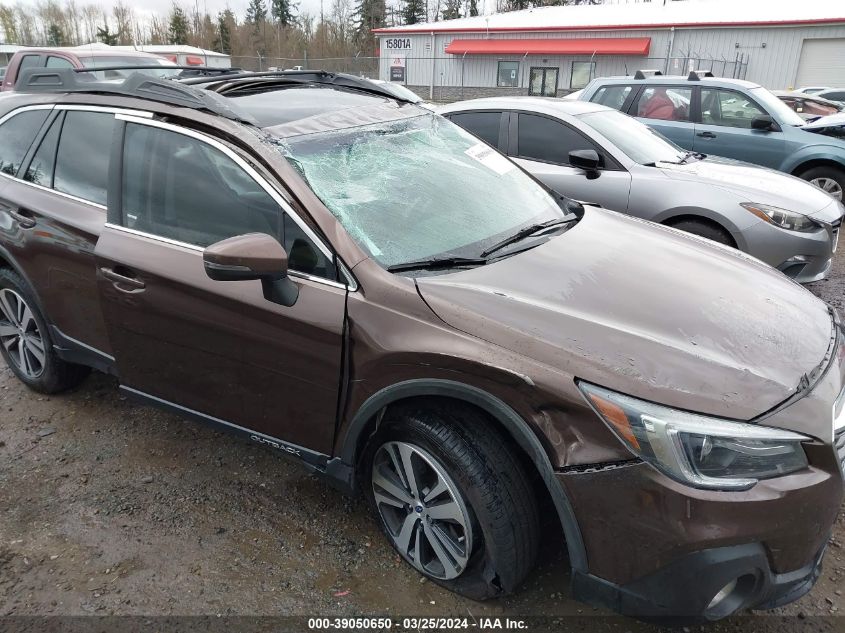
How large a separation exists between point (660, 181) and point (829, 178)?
409 cm

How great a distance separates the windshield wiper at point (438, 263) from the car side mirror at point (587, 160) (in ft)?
10.3

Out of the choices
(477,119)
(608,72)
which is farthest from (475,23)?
(477,119)

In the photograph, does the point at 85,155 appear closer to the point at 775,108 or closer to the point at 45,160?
the point at 45,160

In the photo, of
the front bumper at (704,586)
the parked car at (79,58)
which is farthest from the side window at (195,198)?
the parked car at (79,58)

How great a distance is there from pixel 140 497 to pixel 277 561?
822 mm

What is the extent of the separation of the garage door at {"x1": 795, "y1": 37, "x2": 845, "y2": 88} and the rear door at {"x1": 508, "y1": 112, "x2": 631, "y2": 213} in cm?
2403

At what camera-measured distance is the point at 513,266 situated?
7.91ft

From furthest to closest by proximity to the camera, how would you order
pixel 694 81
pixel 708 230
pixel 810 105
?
pixel 810 105
pixel 694 81
pixel 708 230

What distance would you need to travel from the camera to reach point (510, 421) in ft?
6.40

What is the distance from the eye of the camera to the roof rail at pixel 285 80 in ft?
9.58

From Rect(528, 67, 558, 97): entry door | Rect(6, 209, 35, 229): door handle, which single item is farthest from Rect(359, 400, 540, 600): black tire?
Rect(528, 67, 558, 97): entry door

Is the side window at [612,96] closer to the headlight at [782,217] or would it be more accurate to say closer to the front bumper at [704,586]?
the headlight at [782,217]

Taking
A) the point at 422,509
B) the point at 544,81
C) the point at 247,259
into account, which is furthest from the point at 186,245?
the point at 544,81

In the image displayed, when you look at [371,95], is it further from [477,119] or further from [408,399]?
[477,119]
